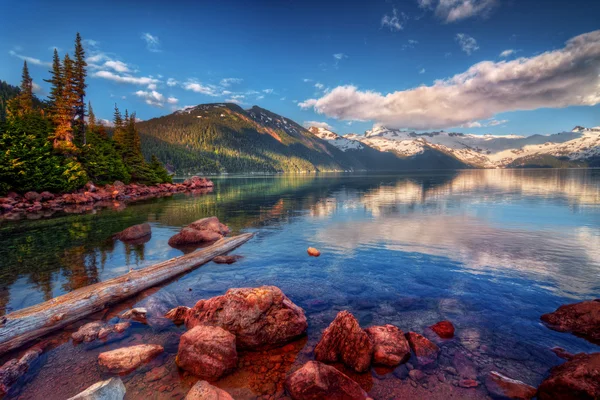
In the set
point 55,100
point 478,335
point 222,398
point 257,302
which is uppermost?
point 55,100

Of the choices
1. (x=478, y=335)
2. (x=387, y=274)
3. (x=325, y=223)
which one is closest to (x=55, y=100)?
(x=325, y=223)

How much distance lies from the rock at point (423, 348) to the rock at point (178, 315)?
27.4 feet

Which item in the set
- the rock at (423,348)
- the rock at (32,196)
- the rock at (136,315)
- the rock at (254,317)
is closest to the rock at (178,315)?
the rock at (254,317)

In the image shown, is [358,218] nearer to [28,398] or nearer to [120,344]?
[120,344]

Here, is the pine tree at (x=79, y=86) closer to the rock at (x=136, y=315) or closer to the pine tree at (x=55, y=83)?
the pine tree at (x=55, y=83)

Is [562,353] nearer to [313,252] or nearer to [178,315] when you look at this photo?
[313,252]

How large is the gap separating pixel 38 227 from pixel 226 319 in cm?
3128

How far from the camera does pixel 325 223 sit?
30.9 metres

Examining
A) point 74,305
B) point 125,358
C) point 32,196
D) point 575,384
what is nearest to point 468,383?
point 575,384

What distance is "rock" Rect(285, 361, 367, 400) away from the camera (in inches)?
268

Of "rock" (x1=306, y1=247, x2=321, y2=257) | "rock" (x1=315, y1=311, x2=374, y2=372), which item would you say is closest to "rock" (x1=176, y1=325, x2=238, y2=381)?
"rock" (x1=315, y1=311, x2=374, y2=372)

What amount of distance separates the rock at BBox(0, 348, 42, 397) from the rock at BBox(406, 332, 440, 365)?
11.5 meters

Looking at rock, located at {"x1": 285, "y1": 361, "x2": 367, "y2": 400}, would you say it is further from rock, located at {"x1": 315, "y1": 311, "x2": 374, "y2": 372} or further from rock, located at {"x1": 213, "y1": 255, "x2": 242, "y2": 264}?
rock, located at {"x1": 213, "y1": 255, "x2": 242, "y2": 264}

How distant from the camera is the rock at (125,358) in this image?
7930mm
